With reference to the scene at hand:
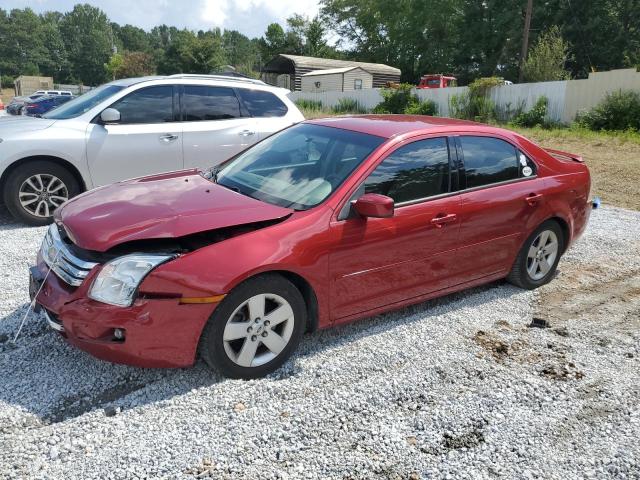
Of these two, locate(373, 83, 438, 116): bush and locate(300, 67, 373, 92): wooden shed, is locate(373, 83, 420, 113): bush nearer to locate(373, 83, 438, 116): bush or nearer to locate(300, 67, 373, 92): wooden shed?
locate(373, 83, 438, 116): bush

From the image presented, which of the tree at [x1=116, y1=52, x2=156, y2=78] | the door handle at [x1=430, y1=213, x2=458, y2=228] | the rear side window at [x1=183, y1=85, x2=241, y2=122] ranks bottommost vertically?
the door handle at [x1=430, y1=213, x2=458, y2=228]

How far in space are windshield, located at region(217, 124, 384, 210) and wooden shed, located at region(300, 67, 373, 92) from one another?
34.6m

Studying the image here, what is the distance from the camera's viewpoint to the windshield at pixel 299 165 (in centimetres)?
377

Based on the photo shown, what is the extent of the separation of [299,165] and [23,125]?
165 inches

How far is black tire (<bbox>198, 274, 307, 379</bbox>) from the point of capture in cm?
315

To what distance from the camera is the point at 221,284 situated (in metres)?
3.06

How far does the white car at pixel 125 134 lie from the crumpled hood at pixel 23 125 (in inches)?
0.5

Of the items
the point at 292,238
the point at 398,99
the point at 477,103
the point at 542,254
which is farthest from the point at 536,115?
the point at 292,238

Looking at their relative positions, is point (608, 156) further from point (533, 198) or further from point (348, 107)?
point (348, 107)

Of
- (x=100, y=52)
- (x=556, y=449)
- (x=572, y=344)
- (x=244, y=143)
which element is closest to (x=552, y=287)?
(x=572, y=344)

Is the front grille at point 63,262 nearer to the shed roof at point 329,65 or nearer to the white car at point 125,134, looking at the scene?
the white car at point 125,134

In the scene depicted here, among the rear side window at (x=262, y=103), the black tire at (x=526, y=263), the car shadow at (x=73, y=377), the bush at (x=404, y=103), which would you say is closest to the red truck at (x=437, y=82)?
the bush at (x=404, y=103)

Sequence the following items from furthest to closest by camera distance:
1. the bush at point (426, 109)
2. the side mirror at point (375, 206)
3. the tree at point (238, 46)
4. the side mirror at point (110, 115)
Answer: the tree at point (238, 46) → the bush at point (426, 109) → the side mirror at point (110, 115) → the side mirror at point (375, 206)

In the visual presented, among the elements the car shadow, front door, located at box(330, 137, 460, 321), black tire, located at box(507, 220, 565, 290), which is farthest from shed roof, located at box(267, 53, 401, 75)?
the car shadow
